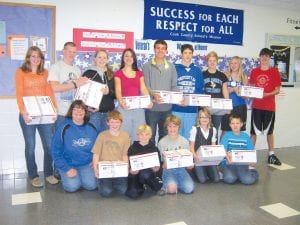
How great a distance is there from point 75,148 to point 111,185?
55cm

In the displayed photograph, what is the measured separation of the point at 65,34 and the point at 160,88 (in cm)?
145

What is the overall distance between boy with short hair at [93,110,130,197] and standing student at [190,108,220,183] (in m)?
0.86

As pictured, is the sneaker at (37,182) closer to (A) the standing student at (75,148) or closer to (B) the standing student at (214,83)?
(A) the standing student at (75,148)

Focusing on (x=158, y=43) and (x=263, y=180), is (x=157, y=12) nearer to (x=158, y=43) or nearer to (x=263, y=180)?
(x=158, y=43)

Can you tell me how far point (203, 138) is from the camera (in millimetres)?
3893

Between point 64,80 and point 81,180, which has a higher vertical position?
point 64,80

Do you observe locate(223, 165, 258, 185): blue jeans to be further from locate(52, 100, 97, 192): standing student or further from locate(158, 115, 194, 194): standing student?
locate(52, 100, 97, 192): standing student

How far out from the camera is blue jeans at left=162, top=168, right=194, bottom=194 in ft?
11.5

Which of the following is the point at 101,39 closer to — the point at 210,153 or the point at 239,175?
the point at 210,153

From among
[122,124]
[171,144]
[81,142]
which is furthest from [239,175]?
[81,142]

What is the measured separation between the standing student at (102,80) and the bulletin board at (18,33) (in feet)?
2.97

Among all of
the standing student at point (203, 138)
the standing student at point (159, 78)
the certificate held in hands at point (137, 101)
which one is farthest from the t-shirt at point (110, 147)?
the standing student at point (203, 138)

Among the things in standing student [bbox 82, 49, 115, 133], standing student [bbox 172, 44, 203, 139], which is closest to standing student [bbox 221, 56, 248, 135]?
standing student [bbox 172, 44, 203, 139]

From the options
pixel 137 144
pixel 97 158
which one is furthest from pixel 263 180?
pixel 97 158
